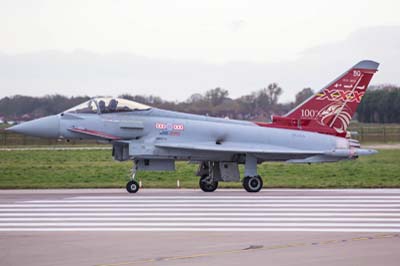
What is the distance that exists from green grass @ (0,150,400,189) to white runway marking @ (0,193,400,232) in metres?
5.03

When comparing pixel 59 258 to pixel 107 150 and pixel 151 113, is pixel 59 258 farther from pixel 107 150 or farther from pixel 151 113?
pixel 107 150

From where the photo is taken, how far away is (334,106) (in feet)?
75.3

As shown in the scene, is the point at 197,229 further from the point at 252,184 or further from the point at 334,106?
the point at 334,106

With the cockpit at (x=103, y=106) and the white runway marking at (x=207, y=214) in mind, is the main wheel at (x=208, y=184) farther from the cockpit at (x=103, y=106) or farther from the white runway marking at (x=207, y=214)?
the cockpit at (x=103, y=106)

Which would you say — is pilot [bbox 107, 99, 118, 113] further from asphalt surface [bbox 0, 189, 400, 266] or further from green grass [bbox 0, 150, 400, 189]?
green grass [bbox 0, 150, 400, 189]

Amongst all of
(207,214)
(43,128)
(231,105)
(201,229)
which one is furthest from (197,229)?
(231,105)

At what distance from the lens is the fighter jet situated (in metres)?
21.8

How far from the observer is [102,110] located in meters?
22.0

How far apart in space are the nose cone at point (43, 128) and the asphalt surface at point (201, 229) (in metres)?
1.73

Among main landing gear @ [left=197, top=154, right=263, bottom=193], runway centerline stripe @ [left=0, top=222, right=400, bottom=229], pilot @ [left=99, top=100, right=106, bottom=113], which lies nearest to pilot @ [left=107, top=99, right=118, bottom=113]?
pilot @ [left=99, top=100, right=106, bottom=113]

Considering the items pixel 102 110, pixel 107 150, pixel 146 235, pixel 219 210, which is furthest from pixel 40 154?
pixel 146 235

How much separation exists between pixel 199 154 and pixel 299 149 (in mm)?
2659

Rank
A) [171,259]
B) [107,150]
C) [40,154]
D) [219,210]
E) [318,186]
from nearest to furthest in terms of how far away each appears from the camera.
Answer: [171,259] → [219,210] → [318,186] → [40,154] → [107,150]

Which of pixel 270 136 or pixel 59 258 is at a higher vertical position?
pixel 270 136
